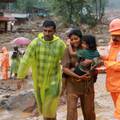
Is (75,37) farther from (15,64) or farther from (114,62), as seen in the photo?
(15,64)

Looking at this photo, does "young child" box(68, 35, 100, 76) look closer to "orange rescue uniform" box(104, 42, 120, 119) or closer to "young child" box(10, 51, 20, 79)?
"orange rescue uniform" box(104, 42, 120, 119)

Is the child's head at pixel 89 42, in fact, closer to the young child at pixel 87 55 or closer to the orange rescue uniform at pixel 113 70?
the young child at pixel 87 55

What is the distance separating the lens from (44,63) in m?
5.64

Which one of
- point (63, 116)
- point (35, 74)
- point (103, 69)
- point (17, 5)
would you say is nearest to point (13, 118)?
point (63, 116)

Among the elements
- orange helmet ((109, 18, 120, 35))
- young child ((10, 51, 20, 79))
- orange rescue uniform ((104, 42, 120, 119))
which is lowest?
young child ((10, 51, 20, 79))

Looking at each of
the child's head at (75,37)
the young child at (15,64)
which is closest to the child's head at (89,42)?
the child's head at (75,37)

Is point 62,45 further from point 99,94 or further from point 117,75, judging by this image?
point 99,94

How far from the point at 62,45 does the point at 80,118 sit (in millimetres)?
2040

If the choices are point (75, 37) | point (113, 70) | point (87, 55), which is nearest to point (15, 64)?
point (75, 37)

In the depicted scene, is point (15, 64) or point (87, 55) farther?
point (15, 64)

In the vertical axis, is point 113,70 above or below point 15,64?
above

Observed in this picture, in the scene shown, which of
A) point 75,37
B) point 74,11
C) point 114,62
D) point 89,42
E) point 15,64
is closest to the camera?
point 114,62

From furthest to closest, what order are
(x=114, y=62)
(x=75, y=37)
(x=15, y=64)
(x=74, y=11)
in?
(x=74, y=11)
(x=15, y=64)
(x=75, y=37)
(x=114, y=62)

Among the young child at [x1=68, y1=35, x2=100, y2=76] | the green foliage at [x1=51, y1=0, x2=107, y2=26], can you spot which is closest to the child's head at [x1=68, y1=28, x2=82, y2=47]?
the young child at [x1=68, y1=35, x2=100, y2=76]
